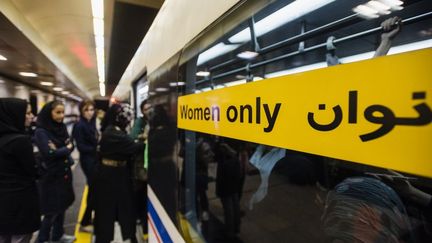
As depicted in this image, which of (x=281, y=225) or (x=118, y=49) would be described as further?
(x=118, y=49)

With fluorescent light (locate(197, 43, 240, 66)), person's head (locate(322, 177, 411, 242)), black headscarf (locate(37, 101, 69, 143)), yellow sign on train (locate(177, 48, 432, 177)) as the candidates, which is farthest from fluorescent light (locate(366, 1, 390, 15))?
black headscarf (locate(37, 101, 69, 143))

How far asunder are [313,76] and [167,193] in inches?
56.3

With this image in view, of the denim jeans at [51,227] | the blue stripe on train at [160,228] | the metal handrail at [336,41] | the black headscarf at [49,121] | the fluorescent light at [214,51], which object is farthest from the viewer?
the denim jeans at [51,227]

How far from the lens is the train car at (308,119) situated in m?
0.49

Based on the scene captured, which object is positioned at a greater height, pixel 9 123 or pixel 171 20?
pixel 171 20

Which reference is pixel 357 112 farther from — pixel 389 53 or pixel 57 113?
pixel 57 113

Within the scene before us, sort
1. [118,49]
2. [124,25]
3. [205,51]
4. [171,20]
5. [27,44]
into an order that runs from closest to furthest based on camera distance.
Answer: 1. [205,51]
2. [171,20]
3. [124,25]
4. [27,44]
5. [118,49]

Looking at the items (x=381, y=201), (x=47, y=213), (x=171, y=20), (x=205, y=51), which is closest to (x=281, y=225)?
(x=381, y=201)

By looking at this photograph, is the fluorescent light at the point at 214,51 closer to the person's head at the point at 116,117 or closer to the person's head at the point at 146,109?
the person's head at the point at 146,109

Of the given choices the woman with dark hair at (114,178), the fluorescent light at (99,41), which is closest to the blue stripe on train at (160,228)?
the woman with dark hair at (114,178)

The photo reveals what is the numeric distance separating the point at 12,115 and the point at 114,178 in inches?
40.6

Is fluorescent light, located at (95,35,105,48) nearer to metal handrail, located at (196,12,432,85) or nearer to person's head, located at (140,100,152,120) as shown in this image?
person's head, located at (140,100,152,120)

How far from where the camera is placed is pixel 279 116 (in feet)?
2.35

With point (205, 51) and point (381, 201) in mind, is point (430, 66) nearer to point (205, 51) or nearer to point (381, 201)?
point (381, 201)
